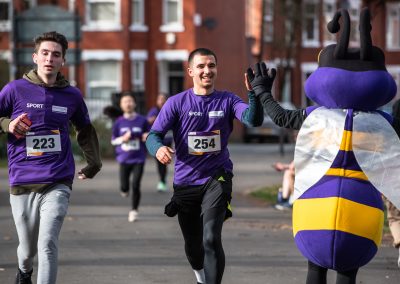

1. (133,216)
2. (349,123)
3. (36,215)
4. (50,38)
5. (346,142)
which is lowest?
(133,216)

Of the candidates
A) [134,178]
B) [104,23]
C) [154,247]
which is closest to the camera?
[154,247]

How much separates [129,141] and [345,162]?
9.78 meters

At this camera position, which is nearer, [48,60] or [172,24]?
[48,60]

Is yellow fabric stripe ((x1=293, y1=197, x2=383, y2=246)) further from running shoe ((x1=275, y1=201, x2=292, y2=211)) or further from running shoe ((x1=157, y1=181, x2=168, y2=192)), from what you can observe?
running shoe ((x1=157, y1=181, x2=168, y2=192))

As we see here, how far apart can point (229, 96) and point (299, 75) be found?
4415 cm

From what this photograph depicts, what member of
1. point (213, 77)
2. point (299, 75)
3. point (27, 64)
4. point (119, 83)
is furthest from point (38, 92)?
point (299, 75)

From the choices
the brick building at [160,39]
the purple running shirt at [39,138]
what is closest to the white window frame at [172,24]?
the brick building at [160,39]

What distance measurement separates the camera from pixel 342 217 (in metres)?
7.23

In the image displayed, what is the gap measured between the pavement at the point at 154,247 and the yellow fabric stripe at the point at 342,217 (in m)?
3.22

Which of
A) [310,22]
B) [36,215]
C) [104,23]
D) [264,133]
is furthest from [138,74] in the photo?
[36,215]

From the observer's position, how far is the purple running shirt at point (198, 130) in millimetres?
9195

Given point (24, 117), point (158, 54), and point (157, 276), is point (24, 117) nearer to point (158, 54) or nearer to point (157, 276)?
point (157, 276)

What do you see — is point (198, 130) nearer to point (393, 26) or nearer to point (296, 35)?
point (296, 35)

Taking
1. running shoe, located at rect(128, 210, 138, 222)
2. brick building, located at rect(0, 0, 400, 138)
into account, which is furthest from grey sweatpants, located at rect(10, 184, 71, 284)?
brick building, located at rect(0, 0, 400, 138)
